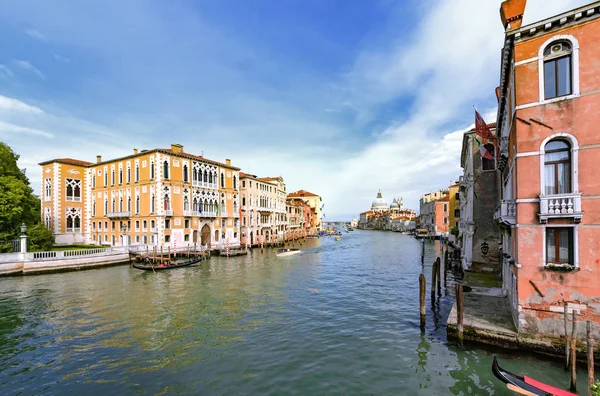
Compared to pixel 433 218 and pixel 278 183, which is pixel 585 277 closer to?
pixel 278 183

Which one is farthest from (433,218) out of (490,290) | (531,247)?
(531,247)

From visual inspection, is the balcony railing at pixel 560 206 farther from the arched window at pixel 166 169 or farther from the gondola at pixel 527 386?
the arched window at pixel 166 169

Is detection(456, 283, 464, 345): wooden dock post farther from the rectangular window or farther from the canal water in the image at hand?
the rectangular window

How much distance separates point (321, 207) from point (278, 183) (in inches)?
1887

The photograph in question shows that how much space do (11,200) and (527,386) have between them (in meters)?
31.8

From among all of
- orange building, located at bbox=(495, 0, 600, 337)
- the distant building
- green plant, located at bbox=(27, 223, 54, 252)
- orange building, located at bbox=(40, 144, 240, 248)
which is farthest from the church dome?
orange building, located at bbox=(495, 0, 600, 337)

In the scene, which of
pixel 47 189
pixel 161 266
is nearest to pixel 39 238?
pixel 161 266

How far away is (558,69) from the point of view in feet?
27.0

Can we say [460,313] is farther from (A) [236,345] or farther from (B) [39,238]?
(B) [39,238]

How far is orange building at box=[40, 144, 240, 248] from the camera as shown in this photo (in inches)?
1259

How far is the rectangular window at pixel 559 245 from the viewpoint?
796 centimetres

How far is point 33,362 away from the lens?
9.08 meters

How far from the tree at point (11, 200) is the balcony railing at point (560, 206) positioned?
31926 mm

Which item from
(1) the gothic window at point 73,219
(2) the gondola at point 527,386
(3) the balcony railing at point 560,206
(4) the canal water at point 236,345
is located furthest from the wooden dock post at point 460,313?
(1) the gothic window at point 73,219
